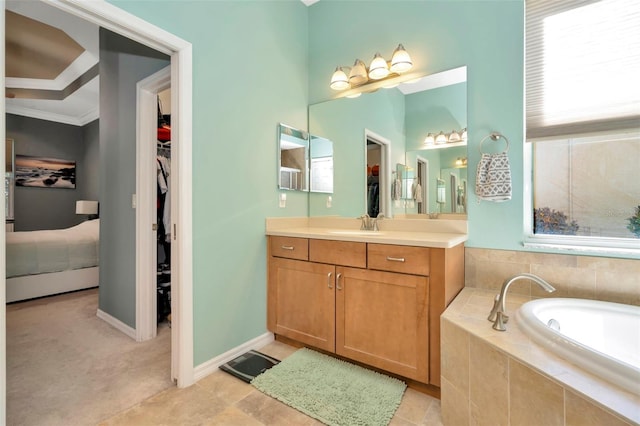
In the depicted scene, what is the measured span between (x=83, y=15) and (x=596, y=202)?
287cm

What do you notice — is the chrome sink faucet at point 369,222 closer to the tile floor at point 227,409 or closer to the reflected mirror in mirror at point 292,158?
the reflected mirror in mirror at point 292,158

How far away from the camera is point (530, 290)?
68.6 inches

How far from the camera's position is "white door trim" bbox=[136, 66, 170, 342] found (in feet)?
7.58

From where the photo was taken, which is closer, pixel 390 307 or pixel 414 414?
pixel 414 414

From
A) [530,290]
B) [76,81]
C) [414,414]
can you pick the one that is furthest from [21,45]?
[530,290]

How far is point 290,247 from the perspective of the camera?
216cm

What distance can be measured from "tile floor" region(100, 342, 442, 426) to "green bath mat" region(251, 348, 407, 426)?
0.05 metres

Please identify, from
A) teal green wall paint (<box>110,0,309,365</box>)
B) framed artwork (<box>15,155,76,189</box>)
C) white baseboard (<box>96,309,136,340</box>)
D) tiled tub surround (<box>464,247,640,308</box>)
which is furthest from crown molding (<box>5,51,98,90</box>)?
tiled tub surround (<box>464,247,640,308</box>)

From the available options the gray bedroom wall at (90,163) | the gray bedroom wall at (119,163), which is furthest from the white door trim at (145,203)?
the gray bedroom wall at (90,163)

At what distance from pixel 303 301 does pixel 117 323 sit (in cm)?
176

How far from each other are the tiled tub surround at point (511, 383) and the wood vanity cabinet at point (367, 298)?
0.50 feet

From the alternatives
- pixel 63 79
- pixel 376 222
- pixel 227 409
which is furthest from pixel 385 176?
pixel 63 79

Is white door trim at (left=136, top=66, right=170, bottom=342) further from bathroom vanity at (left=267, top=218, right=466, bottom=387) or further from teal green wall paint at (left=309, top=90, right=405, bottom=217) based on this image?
teal green wall paint at (left=309, top=90, right=405, bottom=217)

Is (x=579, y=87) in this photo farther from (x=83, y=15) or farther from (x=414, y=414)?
(x=83, y=15)
